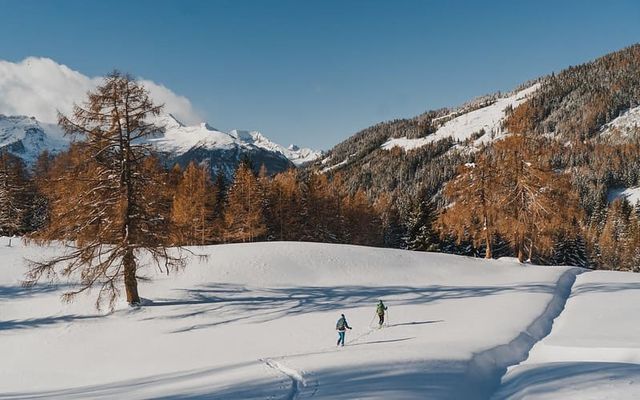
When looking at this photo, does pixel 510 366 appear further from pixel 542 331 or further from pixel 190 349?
pixel 190 349

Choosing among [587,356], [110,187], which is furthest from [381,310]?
[110,187]

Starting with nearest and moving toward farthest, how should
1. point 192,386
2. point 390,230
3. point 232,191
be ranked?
point 192,386 < point 232,191 < point 390,230

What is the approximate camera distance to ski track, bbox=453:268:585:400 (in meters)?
10.1

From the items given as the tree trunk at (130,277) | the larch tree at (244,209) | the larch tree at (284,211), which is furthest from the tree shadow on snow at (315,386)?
the larch tree at (284,211)

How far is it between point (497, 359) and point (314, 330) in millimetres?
7452

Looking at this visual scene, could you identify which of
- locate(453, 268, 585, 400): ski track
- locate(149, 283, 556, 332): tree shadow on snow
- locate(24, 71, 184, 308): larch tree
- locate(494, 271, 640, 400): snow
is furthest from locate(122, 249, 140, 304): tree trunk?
locate(494, 271, 640, 400): snow

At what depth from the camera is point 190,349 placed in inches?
612

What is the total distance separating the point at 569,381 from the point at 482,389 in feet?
6.55

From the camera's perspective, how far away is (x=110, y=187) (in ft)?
64.6

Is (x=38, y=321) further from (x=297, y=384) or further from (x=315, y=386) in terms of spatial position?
(x=315, y=386)

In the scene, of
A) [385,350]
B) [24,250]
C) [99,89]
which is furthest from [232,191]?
[385,350]

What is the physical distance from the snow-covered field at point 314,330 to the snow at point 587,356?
0.07m

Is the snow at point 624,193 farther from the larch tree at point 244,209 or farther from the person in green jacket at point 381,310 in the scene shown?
the person in green jacket at point 381,310

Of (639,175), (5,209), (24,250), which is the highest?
(639,175)
